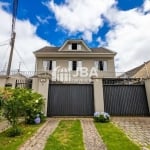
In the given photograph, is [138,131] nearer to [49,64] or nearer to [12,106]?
[12,106]

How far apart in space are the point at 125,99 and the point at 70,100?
12.1 feet

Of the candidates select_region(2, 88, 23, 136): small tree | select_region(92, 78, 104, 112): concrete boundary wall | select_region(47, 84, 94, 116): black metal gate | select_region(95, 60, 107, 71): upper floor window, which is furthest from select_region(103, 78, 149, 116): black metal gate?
select_region(95, 60, 107, 71): upper floor window

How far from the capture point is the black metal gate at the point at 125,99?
10.2 meters

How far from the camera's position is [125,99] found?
34.0 feet

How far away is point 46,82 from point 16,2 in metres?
4.95

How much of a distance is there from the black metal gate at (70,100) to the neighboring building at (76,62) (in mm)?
7840

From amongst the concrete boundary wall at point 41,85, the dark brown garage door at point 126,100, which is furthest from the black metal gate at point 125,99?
the concrete boundary wall at point 41,85

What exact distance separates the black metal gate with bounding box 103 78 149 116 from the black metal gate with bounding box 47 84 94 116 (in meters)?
1.15

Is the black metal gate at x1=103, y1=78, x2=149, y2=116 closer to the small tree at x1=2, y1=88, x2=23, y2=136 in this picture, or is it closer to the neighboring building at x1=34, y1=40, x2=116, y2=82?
the small tree at x1=2, y1=88, x2=23, y2=136

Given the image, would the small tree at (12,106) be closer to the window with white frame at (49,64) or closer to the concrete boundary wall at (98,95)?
the concrete boundary wall at (98,95)

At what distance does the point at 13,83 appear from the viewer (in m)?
10.6

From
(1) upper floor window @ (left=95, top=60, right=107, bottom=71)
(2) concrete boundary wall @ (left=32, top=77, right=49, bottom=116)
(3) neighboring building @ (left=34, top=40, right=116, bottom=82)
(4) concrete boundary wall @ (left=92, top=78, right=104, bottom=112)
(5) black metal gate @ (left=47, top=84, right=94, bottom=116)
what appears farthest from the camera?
(1) upper floor window @ (left=95, top=60, right=107, bottom=71)

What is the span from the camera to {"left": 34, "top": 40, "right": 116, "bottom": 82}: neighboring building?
18.7 m

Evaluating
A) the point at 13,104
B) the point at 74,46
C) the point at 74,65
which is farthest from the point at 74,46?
the point at 13,104
